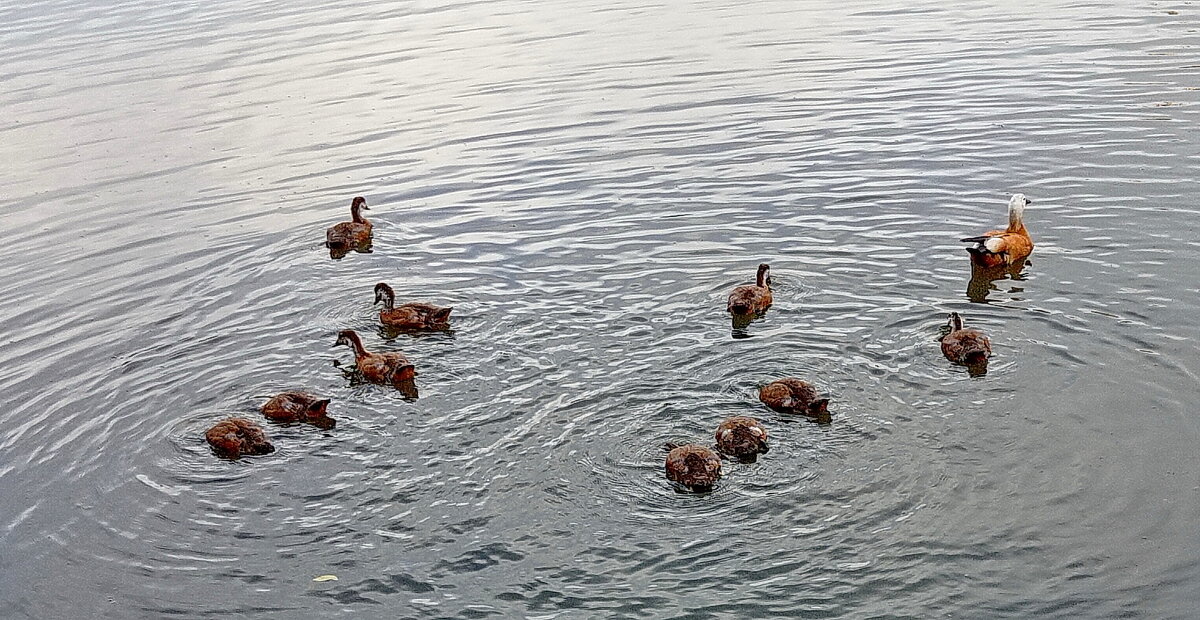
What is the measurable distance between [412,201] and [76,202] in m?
5.87

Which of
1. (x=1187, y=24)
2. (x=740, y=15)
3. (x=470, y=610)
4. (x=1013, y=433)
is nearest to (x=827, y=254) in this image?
(x=1013, y=433)

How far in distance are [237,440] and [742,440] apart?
4419mm

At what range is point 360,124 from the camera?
2255 cm

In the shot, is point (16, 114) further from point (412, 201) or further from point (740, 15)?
point (740, 15)

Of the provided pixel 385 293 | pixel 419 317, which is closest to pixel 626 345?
pixel 419 317

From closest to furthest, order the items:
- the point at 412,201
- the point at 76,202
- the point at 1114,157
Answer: the point at 1114,157 → the point at 412,201 → the point at 76,202

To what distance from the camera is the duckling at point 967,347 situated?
10.7m

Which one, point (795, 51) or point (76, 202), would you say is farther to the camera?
point (795, 51)

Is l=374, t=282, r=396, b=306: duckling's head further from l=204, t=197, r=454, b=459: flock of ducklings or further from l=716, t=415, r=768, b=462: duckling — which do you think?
l=716, t=415, r=768, b=462: duckling

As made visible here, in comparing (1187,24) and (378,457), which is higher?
(1187,24)

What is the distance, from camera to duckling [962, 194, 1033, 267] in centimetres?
1296

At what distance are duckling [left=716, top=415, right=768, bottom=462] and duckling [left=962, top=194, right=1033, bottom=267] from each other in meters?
4.61

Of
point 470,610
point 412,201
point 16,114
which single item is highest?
point 16,114

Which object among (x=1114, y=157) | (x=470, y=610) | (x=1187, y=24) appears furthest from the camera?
(x=1187, y=24)
